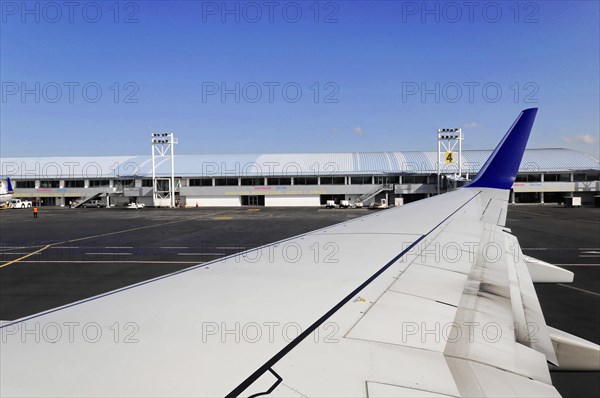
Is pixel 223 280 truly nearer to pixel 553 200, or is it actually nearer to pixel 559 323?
pixel 559 323

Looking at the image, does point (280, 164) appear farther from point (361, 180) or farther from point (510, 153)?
point (510, 153)

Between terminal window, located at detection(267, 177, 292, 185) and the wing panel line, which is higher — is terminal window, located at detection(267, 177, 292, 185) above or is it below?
above

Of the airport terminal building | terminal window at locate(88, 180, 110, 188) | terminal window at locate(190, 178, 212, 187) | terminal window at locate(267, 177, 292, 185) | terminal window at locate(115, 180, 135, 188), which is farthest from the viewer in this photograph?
terminal window at locate(115, 180, 135, 188)

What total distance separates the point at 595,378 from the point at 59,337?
669 cm

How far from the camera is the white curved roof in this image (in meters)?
61.6

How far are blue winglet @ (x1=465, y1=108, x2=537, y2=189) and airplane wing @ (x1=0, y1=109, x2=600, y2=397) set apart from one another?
4.49 metres

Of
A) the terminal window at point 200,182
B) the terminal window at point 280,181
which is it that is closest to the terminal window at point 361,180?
the terminal window at point 280,181

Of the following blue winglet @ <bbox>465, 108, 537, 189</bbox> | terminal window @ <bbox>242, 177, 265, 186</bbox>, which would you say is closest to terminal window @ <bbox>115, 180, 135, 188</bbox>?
terminal window @ <bbox>242, 177, 265, 186</bbox>

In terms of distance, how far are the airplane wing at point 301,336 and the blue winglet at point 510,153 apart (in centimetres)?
449

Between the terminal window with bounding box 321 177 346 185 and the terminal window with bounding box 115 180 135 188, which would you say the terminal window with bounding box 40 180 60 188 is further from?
the terminal window with bounding box 321 177 346 185

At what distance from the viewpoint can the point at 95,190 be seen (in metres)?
66.4

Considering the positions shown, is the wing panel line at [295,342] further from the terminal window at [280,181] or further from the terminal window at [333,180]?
the terminal window at [280,181]

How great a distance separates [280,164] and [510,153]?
6028cm

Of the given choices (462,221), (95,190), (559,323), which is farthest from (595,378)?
(95,190)
